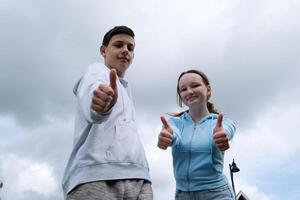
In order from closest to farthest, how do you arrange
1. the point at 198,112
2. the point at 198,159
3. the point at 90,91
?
the point at 90,91 < the point at 198,159 < the point at 198,112

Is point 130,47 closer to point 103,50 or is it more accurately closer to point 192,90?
point 103,50

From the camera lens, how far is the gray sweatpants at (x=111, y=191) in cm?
269

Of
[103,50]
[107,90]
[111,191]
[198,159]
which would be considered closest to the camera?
[107,90]

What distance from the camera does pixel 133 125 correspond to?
310cm

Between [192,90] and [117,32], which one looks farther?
[192,90]

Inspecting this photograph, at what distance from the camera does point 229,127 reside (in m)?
3.97

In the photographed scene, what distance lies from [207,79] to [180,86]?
33 centimetres

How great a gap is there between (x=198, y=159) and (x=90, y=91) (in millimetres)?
1592

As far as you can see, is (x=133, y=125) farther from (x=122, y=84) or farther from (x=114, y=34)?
(x=114, y=34)

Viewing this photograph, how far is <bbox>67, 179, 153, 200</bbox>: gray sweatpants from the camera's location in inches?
106

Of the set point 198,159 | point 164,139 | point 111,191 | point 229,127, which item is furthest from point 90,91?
point 229,127

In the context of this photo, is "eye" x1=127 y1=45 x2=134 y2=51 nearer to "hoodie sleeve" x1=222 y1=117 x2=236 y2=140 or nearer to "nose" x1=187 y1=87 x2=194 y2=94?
"nose" x1=187 y1=87 x2=194 y2=94

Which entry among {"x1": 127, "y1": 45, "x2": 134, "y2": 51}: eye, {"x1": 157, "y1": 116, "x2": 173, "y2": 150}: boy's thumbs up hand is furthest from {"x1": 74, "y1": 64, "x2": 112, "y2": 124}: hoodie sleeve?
{"x1": 157, "y1": 116, "x2": 173, "y2": 150}: boy's thumbs up hand

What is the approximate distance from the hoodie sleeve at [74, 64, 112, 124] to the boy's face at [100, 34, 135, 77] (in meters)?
0.32
